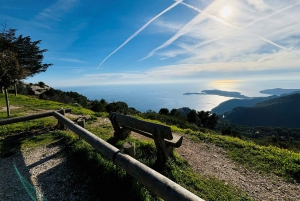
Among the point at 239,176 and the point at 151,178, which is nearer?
the point at 151,178

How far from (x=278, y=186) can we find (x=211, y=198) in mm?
2271

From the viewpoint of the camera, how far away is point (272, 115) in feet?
401

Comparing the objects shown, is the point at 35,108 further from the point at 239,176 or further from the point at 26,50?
the point at 26,50

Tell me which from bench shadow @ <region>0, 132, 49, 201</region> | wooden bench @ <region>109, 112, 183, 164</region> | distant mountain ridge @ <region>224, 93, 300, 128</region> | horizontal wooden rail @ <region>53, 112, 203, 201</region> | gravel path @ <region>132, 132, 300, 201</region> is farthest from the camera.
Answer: distant mountain ridge @ <region>224, 93, 300, 128</region>

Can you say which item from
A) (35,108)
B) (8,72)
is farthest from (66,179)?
(35,108)

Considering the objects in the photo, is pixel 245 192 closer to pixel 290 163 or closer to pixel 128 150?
pixel 290 163

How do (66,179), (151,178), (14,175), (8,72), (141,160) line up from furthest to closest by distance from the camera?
(8,72) < (141,160) < (14,175) < (66,179) < (151,178)

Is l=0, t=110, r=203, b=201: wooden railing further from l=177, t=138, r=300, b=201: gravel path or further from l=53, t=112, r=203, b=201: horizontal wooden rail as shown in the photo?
l=177, t=138, r=300, b=201: gravel path

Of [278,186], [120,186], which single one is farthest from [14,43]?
[278,186]

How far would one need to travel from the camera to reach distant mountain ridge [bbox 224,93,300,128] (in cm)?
11574

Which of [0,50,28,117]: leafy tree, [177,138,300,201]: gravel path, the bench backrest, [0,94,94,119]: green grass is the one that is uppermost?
[0,50,28,117]: leafy tree

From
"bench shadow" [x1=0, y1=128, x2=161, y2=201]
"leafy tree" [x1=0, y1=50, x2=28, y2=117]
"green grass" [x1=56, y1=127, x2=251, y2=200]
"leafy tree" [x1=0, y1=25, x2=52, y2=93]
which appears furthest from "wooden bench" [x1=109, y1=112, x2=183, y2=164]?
"leafy tree" [x1=0, y1=25, x2=52, y2=93]

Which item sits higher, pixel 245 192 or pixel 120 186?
pixel 120 186

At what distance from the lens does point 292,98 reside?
12938 centimetres
